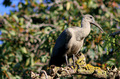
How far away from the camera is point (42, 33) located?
18.2 feet

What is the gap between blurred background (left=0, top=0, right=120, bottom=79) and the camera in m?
5.29

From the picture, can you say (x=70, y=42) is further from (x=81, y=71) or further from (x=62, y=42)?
(x=81, y=71)

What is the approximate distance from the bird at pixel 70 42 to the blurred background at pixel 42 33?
0.59m

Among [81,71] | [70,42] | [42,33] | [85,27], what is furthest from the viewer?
[42,33]

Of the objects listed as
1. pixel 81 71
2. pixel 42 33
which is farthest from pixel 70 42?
pixel 42 33

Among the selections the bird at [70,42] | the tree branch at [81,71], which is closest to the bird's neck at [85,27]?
the bird at [70,42]

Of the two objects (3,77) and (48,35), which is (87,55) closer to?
(48,35)

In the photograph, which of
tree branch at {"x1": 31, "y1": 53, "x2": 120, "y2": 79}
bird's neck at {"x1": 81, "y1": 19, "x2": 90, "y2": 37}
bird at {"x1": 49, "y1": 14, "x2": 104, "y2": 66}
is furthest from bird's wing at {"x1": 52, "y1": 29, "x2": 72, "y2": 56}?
tree branch at {"x1": 31, "y1": 53, "x2": 120, "y2": 79}

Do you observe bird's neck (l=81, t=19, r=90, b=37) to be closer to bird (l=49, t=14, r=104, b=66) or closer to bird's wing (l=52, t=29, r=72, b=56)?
bird (l=49, t=14, r=104, b=66)

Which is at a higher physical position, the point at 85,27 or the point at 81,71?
the point at 85,27

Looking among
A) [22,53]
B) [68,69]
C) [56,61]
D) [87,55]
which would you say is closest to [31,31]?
[22,53]

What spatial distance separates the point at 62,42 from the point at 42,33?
1.43 metres

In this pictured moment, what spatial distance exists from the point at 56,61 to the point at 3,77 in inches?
76.9

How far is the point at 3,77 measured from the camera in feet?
18.8
